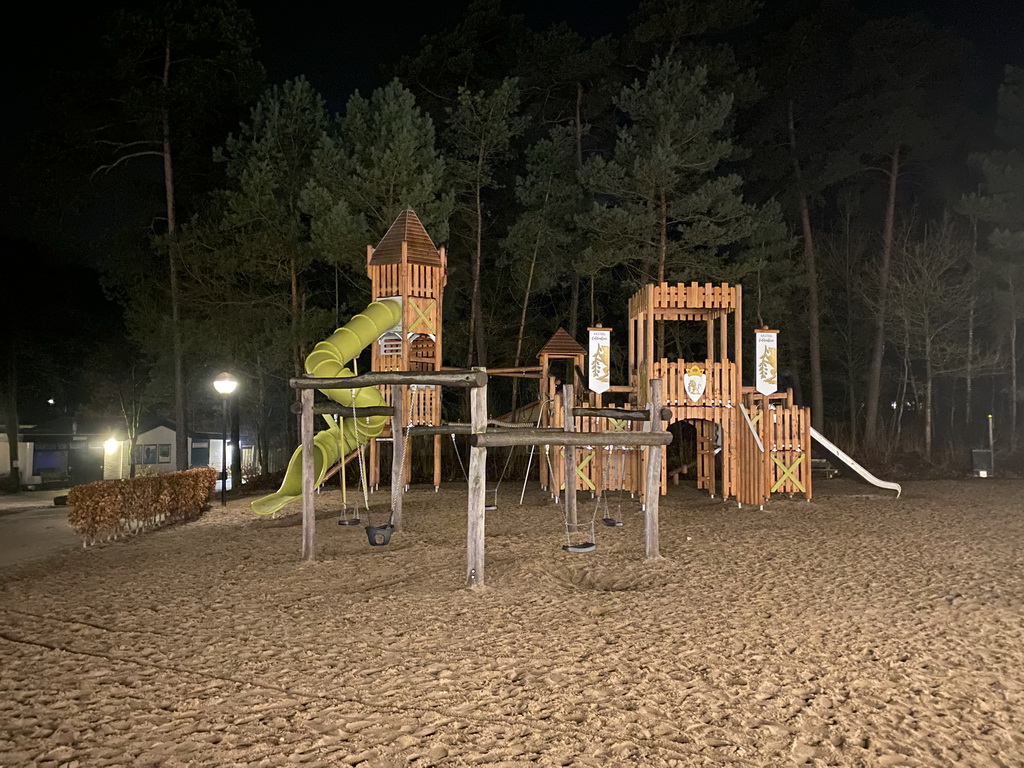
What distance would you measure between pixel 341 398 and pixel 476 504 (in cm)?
651

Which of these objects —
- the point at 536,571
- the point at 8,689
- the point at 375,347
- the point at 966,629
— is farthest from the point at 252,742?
the point at 375,347

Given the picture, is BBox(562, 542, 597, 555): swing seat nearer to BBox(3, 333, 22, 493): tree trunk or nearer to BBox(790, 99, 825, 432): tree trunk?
BBox(790, 99, 825, 432): tree trunk

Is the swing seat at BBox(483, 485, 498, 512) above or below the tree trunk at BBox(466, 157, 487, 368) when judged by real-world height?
below

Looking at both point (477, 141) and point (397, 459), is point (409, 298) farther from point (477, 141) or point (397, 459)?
point (477, 141)

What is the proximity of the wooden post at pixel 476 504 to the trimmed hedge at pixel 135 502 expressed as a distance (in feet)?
20.0

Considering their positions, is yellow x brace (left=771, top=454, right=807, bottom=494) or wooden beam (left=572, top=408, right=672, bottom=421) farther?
yellow x brace (left=771, top=454, right=807, bottom=494)

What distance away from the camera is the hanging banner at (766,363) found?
1415 cm

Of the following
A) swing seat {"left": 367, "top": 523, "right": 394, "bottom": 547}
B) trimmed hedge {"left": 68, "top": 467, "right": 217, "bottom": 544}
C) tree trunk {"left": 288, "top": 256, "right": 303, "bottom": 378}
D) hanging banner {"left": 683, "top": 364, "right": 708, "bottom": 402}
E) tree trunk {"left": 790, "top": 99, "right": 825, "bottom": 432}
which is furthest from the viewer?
→ tree trunk {"left": 790, "top": 99, "right": 825, "bottom": 432}

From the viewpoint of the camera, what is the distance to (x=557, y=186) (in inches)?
915

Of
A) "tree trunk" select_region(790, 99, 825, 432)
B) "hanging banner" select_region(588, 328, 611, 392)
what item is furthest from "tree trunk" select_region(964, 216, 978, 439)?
"hanging banner" select_region(588, 328, 611, 392)

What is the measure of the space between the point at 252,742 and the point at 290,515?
9663mm

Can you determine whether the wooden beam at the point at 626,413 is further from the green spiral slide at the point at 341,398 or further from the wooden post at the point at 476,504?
the green spiral slide at the point at 341,398

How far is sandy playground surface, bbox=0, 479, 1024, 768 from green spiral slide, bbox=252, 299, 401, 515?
10.4 feet

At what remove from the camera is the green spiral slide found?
1248 cm
